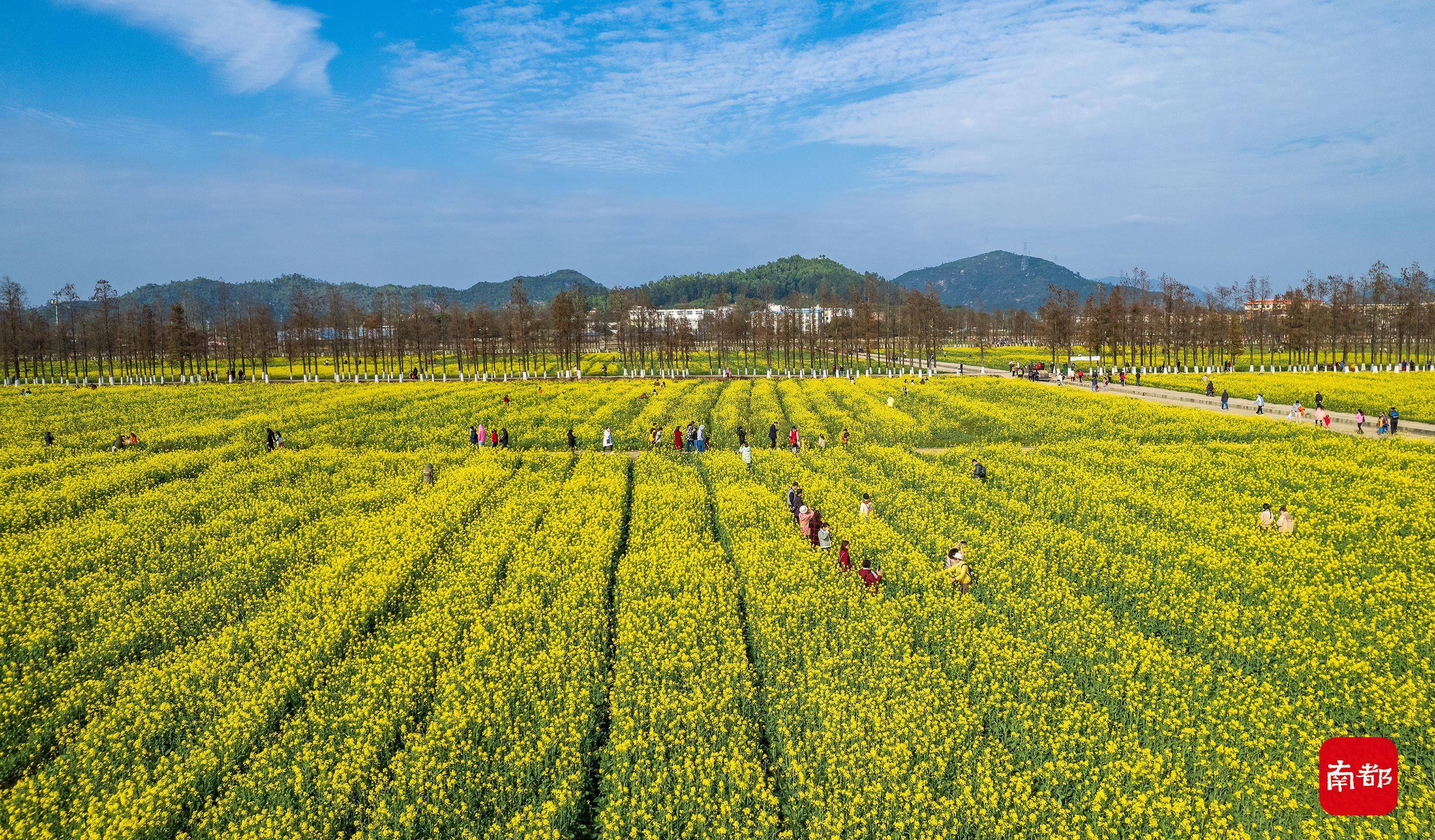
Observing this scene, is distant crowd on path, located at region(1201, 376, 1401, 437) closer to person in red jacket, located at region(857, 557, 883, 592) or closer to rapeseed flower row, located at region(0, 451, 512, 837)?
person in red jacket, located at region(857, 557, 883, 592)

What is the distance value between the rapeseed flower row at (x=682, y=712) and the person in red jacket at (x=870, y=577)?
340 cm

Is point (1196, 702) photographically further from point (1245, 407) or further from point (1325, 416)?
point (1245, 407)

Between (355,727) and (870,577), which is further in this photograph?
(870,577)

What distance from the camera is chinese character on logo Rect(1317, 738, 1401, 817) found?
9945 mm

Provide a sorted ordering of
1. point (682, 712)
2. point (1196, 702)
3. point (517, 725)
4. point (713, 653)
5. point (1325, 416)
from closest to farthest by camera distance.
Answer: point (517, 725) → point (682, 712) → point (1196, 702) → point (713, 653) → point (1325, 416)

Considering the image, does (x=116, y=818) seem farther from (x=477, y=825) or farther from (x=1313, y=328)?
(x=1313, y=328)

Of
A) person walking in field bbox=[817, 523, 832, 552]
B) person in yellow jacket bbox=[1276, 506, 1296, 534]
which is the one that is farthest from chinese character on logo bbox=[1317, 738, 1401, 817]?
person in yellow jacket bbox=[1276, 506, 1296, 534]

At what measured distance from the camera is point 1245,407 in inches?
2156

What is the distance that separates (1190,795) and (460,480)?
89.8ft

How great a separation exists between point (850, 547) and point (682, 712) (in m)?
9.54

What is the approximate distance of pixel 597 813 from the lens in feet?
33.8

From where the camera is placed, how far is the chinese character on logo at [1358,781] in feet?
32.6

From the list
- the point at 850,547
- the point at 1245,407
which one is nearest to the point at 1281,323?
the point at 1245,407

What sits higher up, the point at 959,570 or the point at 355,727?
the point at 959,570
